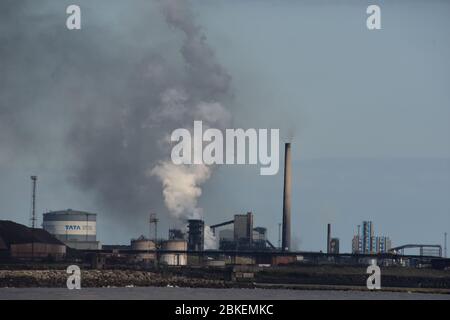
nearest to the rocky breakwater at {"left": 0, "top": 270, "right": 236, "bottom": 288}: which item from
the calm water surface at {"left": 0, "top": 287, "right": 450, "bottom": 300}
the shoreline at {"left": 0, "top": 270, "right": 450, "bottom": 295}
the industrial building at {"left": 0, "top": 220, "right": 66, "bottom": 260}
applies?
the shoreline at {"left": 0, "top": 270, "right": 450, "bottom": 295}

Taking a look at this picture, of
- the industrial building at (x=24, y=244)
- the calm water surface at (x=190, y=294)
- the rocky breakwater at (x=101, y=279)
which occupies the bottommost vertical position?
the calm water surface at (x=190, y=294)

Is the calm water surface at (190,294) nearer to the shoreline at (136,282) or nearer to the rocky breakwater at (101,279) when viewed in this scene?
the shoreline at (136,282)

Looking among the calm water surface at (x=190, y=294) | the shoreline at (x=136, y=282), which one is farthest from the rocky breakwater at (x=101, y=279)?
the calm water surface at (x=190, y=294)

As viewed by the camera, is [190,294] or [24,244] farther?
[24,244]

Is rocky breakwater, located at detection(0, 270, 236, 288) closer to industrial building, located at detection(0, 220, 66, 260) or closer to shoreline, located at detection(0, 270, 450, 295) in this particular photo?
shoreline, located at detection(0, 270, 450, 295)

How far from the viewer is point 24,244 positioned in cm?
18850

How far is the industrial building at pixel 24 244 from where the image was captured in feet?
604

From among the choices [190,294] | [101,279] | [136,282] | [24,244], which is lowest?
[190,294]

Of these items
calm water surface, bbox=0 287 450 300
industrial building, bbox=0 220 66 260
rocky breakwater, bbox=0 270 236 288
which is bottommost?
calm water surface, bbox=0 287 450 300

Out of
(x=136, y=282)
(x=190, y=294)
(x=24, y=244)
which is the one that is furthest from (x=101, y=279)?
(x=24, y=244)

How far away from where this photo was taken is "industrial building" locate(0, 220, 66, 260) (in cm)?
18412

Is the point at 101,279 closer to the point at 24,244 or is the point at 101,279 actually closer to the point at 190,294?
the point at 190,294

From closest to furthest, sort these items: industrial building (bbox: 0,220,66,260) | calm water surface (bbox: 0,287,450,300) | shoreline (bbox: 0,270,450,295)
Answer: calm water surface (bbox: 0,287,450,300) < shoreline (bbox: 0,270,450,295) < industrial building (bbox: 0,220,66,260)
